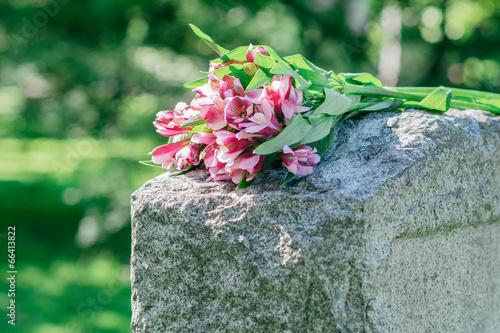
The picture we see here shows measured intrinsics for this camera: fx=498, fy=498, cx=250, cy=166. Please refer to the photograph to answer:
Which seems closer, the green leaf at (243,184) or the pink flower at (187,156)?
the green leaf at (243,184)

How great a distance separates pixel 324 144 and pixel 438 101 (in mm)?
412

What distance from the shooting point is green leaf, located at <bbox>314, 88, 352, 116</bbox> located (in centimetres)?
126

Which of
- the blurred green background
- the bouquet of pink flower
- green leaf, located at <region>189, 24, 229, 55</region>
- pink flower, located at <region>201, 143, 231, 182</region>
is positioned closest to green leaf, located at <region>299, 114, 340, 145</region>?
the bouquet of pink flower

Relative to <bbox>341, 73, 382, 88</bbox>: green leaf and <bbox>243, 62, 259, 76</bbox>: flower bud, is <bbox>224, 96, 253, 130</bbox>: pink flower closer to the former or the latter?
<bbox>243, 62, 259, 76</bbox>: flower bud

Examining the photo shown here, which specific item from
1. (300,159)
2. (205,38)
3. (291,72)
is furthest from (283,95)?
(205,38)

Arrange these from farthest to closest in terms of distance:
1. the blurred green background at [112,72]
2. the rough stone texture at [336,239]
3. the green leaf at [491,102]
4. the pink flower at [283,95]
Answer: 1. the blurred green background at [112,72]
2. the green leaf at [491,102]
3. the pink flower at [283,95]
4. the rough stone texture at [336,239]

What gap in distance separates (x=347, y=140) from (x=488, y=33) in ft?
15.1

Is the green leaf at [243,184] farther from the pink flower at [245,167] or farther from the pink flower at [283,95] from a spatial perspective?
the pink flower at [283,95]

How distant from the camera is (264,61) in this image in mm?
1212

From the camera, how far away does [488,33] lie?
518cm

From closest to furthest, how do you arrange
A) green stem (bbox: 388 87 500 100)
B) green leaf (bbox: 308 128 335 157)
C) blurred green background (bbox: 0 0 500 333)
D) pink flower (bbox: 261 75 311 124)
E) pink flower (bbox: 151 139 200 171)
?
pink flower (bbox: 261 75 311 124) < green leaf (bbox: 308 128 335 157) < pink flower (bbox: 151 139 200 171) < green stem (bbox: 388 87 500 100) < blurred green background (bbox: 0 0 500 333)

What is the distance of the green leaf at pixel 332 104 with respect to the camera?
1.26 m

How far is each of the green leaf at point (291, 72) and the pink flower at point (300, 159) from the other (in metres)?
0.15

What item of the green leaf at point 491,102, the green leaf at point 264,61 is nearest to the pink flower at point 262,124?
the green leaf at point 264,61
